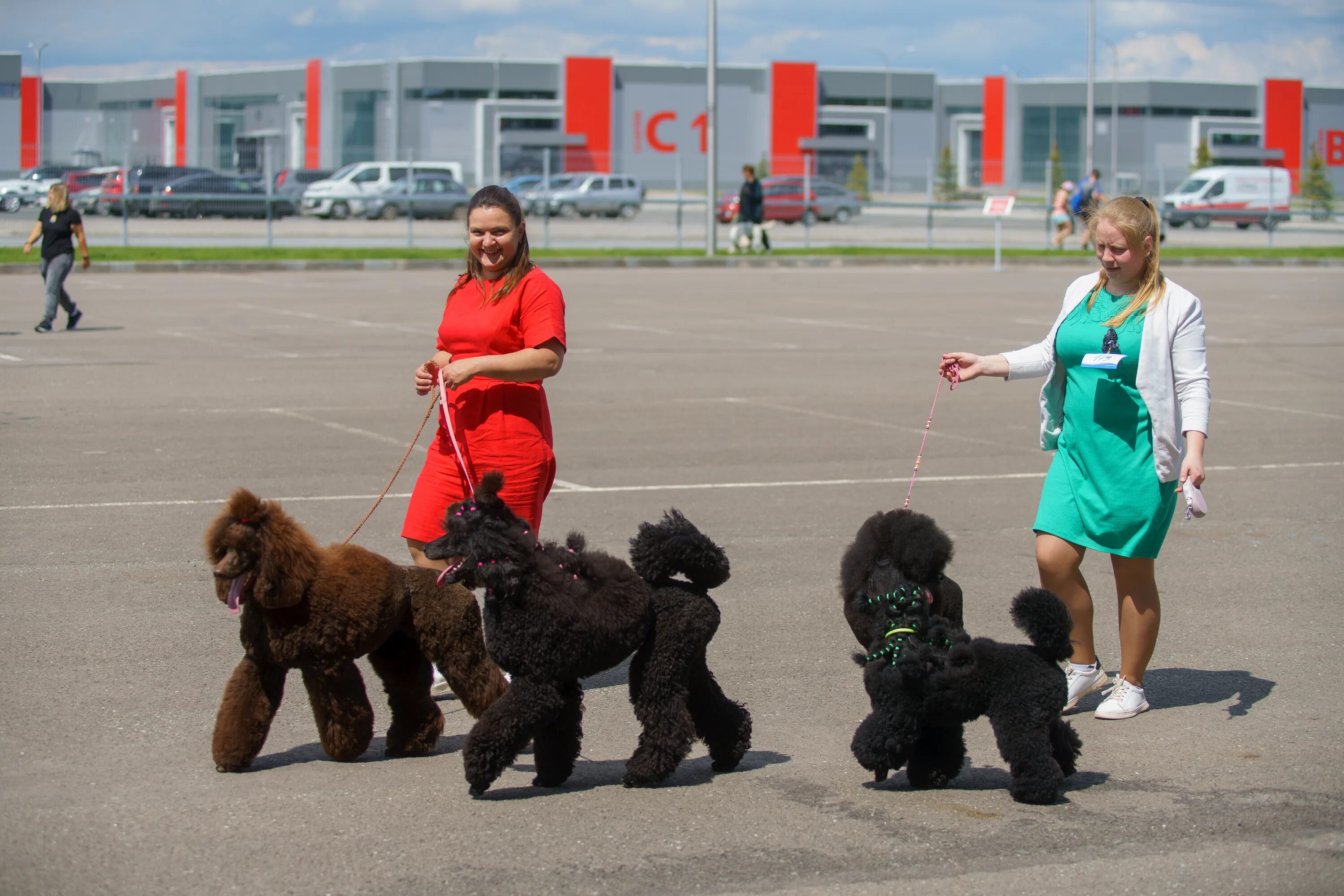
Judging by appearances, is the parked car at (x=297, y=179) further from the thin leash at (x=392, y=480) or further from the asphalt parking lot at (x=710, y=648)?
the thin leash at (x=392, y=480)

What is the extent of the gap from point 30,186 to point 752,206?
2349 centimetres

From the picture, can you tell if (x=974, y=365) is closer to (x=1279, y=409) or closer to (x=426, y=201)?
(x=1279, y=409)

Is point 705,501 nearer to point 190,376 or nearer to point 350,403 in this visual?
point 350,403

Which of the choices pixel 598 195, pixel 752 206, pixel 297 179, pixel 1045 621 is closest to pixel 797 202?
pixel 598 195

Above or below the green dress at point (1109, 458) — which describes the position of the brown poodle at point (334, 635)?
below

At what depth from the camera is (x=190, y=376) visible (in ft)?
48.8

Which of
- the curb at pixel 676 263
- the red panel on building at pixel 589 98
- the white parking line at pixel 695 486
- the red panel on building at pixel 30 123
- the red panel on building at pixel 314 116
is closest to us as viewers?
the white parking line at pixel 695 486

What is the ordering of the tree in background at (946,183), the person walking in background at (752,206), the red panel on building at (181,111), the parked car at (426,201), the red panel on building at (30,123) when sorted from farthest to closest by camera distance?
the red panel on building at (181,111)
the tree in background at (946,183)
the parked car at (426,201)
the red panel on building at (30,123)
the person walking in background at (752,206)

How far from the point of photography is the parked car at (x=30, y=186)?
142 ft

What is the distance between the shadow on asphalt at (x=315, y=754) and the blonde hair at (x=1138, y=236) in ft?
A: 9.01

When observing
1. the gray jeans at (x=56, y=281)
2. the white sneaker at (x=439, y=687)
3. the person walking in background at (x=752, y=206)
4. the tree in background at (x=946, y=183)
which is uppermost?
the tree in background at (x=946, y=183)

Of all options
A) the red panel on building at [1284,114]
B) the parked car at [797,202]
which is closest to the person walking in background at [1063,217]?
the parked car at [797,202]

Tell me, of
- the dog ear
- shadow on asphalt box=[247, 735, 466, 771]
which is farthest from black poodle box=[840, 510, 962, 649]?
the dog ear

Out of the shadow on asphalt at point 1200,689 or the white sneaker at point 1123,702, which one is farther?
the shadow on asphalt at point 1200,689
